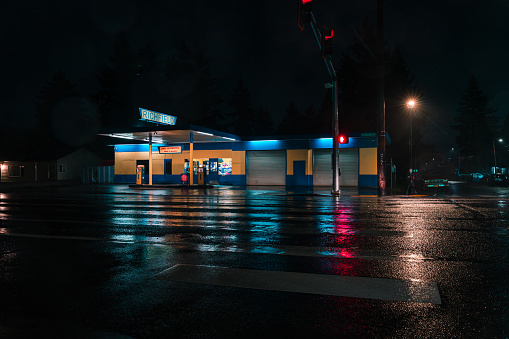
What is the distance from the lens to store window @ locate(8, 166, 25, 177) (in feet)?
176

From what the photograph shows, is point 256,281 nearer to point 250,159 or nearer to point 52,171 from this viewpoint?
point 250,159

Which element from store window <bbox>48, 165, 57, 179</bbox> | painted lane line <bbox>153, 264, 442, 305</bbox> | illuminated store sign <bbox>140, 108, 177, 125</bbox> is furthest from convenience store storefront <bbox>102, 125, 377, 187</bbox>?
painted lane line <bbox>153, 264, 442, 305</bbox>

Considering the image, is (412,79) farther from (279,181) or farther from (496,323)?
(496,323)

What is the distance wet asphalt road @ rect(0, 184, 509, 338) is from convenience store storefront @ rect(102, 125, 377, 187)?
77.3 ft

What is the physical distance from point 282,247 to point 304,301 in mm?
2985

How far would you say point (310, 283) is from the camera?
498cm

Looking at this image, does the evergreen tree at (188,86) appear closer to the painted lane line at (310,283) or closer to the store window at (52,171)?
the store window at (52,171)

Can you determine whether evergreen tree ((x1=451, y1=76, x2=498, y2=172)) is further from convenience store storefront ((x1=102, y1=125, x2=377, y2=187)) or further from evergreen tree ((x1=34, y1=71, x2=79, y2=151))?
evergreen tree ((x1=34, y1=71, x2=79, y2=151))

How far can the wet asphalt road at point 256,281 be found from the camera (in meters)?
3.68

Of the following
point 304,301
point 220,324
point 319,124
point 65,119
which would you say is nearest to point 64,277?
point 220,324

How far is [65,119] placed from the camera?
263 feet

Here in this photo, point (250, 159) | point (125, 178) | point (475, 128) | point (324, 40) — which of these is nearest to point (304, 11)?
point (324, 40)

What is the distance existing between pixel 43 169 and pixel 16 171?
4.54 m

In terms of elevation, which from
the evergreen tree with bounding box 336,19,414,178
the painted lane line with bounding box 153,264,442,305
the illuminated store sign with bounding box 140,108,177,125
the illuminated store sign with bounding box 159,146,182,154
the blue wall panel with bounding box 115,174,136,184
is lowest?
the painted lane line with bounding box 153,264,442,305
